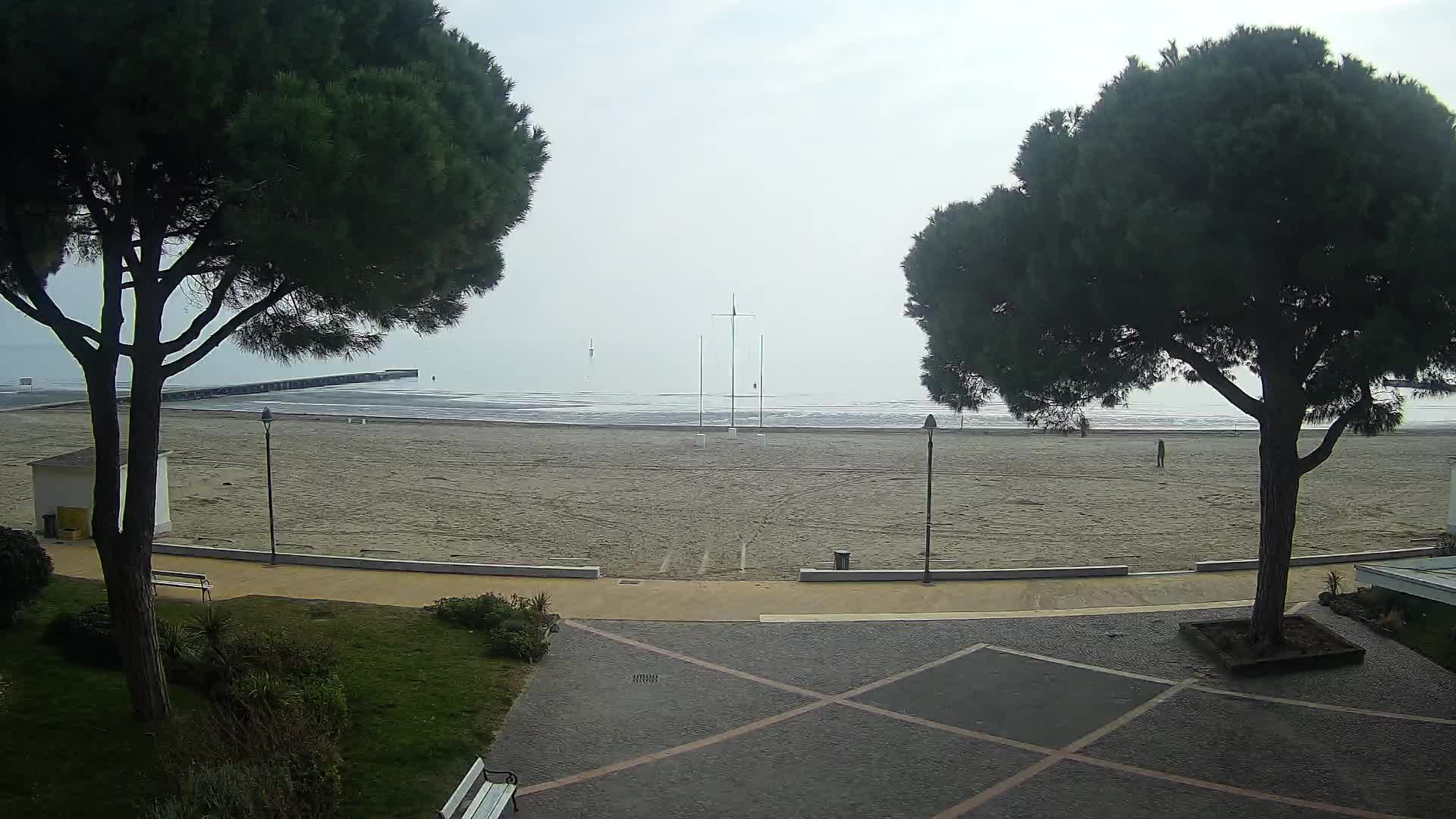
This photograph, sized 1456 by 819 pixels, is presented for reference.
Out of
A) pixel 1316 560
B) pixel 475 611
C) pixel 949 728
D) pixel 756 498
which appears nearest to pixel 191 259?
pixel 475 611

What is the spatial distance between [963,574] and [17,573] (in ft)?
46.4

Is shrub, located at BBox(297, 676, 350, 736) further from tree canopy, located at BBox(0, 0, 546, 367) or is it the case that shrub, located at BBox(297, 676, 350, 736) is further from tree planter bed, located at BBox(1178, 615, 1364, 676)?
tree planter bed, located at BBox(1178, 615, 1364, 676)

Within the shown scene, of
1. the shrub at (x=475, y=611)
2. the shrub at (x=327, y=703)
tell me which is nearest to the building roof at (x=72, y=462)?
the shrub at (x=475, y=611)

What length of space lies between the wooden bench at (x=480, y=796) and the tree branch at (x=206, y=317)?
4.66 meters

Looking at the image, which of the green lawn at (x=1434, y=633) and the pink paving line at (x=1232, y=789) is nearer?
the pink paving line at (x=1232, y=789)

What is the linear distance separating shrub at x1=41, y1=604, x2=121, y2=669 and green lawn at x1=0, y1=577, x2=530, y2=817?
144 mm

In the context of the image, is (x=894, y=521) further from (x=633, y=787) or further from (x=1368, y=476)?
(x=1368, y=476)

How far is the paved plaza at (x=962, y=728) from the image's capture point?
27.1 ft

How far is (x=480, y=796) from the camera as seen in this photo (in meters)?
7.44

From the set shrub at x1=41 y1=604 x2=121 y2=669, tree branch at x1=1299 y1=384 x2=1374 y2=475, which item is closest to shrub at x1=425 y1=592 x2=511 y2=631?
shrub at x1=41 y1=604 x2=121 y2=669

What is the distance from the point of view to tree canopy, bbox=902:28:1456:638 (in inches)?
377

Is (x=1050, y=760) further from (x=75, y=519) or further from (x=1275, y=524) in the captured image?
(x=75, y=519)

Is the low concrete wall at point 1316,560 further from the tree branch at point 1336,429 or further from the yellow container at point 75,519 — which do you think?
the yellow container at point 75,519

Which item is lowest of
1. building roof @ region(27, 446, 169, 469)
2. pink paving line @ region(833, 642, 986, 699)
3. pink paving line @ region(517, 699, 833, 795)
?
pink paving line @ region(517, 699, 833, 795)
